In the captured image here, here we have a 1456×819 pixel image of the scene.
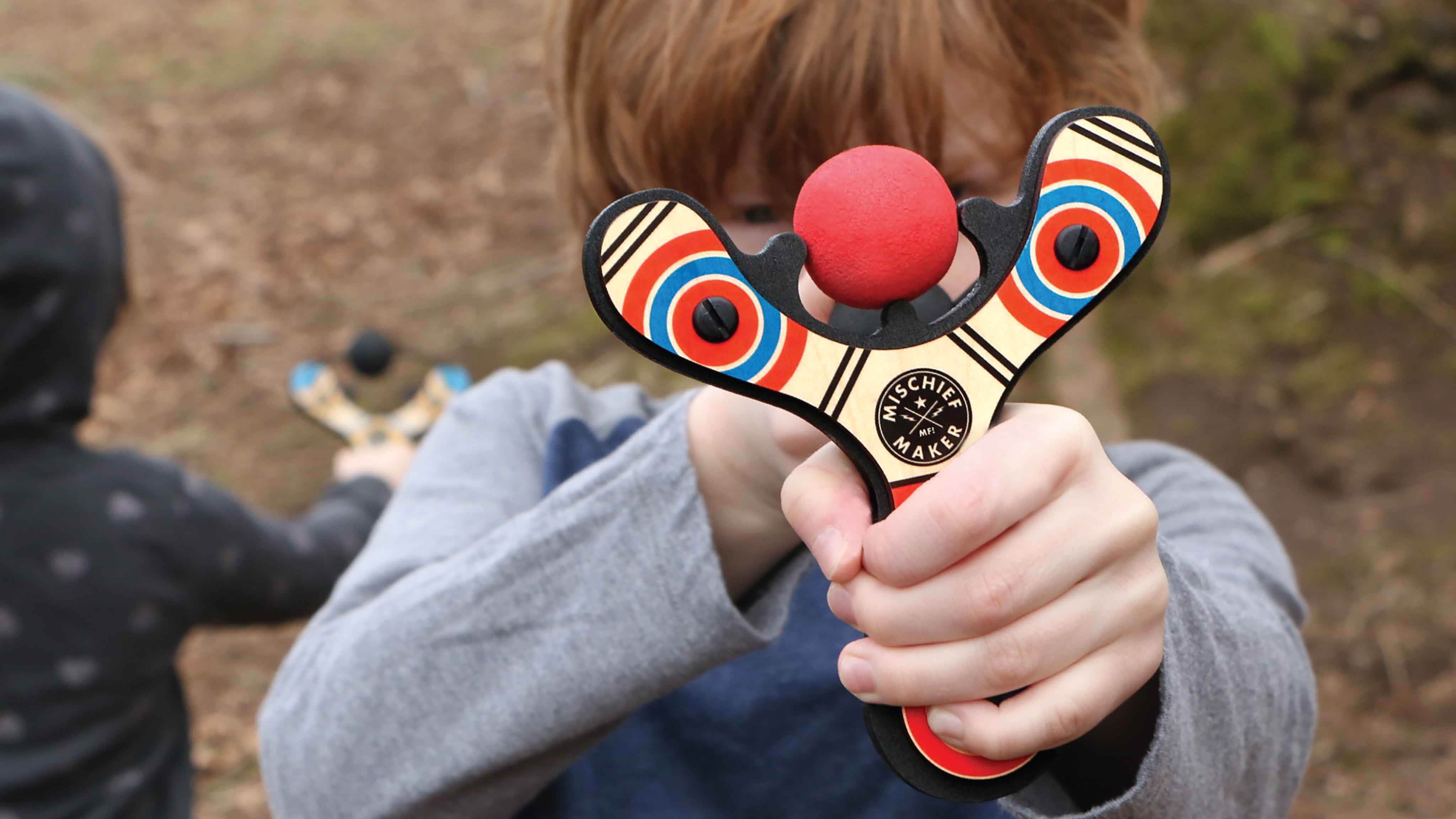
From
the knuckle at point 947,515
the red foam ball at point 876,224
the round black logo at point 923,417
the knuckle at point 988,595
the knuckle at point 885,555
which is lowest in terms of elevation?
the knuckle at point 988,595

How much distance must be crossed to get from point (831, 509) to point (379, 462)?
152 centimetres

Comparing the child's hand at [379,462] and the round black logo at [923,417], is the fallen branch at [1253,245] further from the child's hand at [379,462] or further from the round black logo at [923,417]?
the round black logo at [923,417]

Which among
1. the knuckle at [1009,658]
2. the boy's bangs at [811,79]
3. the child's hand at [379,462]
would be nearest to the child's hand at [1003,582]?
the knuckle at [1009,658]

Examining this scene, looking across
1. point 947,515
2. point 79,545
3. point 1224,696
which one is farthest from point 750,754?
point 79,545

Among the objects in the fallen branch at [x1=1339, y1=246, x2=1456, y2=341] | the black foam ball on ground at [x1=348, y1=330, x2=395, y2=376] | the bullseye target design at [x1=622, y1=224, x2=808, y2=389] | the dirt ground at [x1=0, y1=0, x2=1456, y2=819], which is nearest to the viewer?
the bullseye target design at [x1=622, y1=224, x2=808, y2=389]

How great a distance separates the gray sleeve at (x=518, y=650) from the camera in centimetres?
61

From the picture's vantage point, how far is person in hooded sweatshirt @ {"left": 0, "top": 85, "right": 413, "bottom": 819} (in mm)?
1280

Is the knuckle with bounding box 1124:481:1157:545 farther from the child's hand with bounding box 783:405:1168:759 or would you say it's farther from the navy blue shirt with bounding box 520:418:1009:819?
the navy blue shirt with bounding box 520:418:1009:819

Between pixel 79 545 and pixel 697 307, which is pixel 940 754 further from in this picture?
pixel 79 545

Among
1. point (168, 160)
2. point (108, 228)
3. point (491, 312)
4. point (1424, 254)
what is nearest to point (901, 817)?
point (108, 228)

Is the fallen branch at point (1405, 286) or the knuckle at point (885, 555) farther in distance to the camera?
the fallen branch at point (1405, 286)

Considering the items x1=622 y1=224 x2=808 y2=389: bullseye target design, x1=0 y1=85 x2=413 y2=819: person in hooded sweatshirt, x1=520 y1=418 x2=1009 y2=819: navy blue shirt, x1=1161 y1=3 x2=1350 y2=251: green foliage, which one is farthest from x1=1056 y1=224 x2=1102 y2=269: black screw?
x1=1161 y1=3 x2=1350 y2=251: green foliage

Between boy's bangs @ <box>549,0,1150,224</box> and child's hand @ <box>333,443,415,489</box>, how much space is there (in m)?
1.12

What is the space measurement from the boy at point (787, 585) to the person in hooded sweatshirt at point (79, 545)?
2.01 ft
